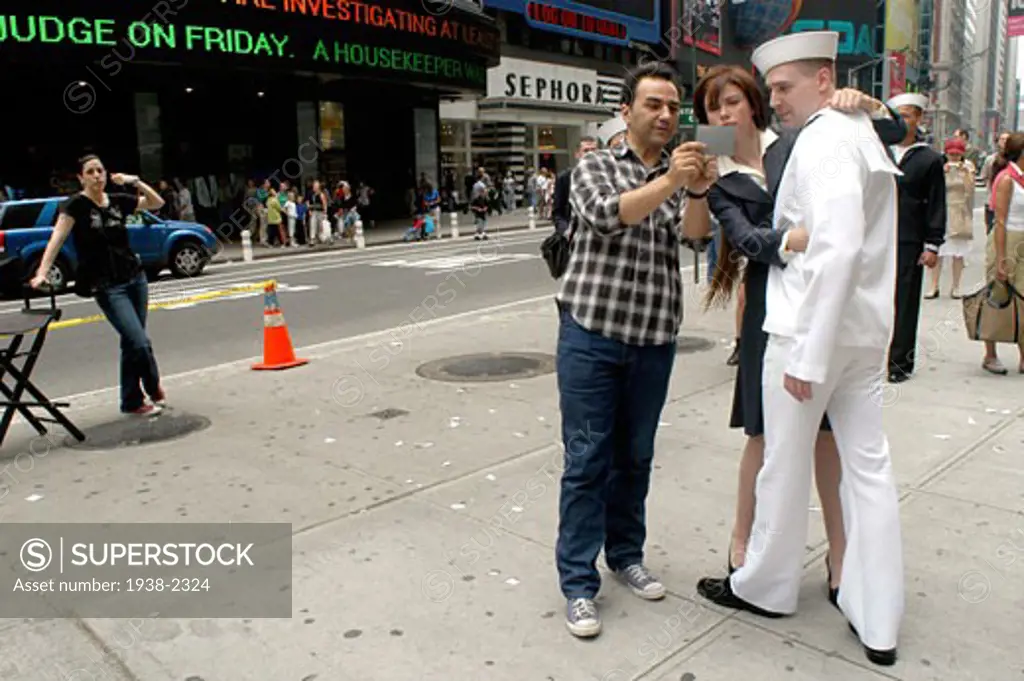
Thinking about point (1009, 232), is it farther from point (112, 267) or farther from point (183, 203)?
point (183, 203)

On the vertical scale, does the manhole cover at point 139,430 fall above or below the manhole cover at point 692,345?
below

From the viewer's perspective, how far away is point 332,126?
2955 cm

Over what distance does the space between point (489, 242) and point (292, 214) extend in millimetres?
5107

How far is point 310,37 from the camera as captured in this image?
2253 cm

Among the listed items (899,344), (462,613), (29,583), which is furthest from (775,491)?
(899,344)

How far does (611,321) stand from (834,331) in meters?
0.74

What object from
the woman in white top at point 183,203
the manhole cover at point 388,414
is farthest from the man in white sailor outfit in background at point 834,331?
the woman in white top at point 183,203

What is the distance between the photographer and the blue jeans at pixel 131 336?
244 inches

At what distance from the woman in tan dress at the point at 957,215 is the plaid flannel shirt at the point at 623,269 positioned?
335 inches

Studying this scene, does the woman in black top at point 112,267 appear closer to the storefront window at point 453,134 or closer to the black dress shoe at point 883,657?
the black dress shoe at point 883,657

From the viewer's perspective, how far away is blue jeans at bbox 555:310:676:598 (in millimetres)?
3137

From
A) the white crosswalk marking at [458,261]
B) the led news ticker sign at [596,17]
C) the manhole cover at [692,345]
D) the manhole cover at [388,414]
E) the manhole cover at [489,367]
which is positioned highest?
the led news ticker sign at [596,17]

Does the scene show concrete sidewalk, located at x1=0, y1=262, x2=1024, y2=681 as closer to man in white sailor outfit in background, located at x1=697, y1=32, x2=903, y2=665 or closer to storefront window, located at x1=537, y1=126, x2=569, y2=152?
man in white sailor outfit in background, located at x1=697, y1=32, x2=903, y2=665

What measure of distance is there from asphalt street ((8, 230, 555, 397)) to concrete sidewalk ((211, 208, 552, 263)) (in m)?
2.21
